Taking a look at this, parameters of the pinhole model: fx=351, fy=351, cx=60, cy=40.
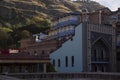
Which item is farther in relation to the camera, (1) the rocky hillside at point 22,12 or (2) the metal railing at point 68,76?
(1) the rocky hillside at point 22,12

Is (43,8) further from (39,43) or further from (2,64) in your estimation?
(2,64)

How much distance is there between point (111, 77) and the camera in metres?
50.5

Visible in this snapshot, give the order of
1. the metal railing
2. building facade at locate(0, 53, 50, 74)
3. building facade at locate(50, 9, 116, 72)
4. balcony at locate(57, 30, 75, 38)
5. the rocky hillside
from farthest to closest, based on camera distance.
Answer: the rocky hillside, balcony at locate(57, 30, 75, 38), building facade at locate(50, 9, 116, 72), building facade at locate(0, 53, 50, 74), the metal railing

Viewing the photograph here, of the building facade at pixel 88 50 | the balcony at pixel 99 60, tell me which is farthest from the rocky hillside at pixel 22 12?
the balcony at pixel 99 60

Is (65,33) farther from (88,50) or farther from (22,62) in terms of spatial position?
(22,62)

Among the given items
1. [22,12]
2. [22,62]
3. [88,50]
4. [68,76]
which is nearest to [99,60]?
[88,50]

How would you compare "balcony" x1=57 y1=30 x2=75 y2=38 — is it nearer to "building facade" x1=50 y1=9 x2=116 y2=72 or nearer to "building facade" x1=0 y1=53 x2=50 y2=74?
"building facade" x1=50 y1=9 x2=116 y2=72

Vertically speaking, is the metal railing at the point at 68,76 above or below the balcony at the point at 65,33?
below

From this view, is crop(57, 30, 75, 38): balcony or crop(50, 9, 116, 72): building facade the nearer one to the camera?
crop(50, 9, 116, 72): building facade

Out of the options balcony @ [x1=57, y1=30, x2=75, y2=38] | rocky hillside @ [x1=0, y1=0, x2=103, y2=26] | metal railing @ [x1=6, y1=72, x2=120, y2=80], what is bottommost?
metal railing @ [x1=6, y1=72, x2=120, y2=80]

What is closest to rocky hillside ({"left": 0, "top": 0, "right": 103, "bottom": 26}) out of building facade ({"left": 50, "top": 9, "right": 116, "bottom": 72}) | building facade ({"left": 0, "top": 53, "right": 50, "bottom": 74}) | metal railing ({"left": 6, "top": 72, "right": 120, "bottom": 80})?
building facade ({"left": 50, "top": 9, "right": 116, "bottom": 72})

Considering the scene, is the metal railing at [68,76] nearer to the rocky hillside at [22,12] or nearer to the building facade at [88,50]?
the building facade at [88,50]

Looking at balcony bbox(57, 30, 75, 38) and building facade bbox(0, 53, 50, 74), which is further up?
balcony bbox(57, 30, 75, 38)

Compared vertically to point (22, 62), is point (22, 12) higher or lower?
higher
